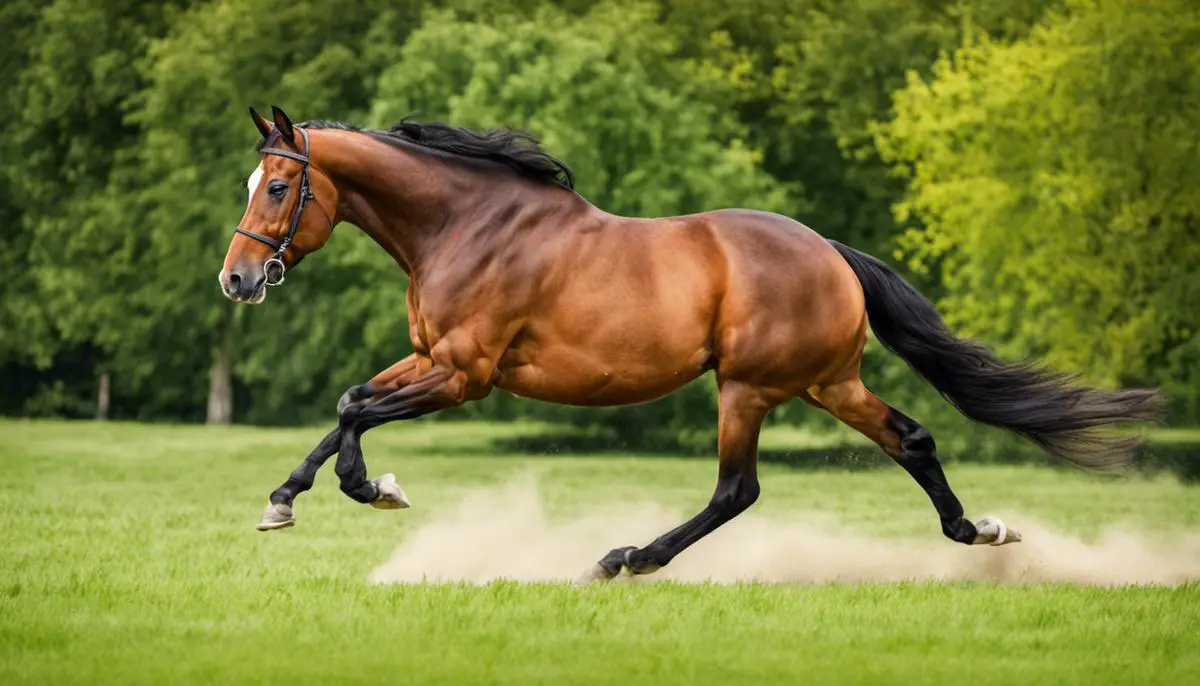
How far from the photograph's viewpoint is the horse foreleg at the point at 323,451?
8.86m

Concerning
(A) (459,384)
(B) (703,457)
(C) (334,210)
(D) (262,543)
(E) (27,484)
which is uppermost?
(C) (334,210)

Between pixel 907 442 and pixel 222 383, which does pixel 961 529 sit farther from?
pixel 222 383

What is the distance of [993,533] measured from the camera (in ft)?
33.6

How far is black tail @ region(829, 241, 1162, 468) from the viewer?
34.1 ft

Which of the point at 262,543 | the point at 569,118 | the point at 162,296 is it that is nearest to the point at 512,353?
the point at 262,543

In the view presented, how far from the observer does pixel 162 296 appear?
34438 mm

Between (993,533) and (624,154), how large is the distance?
17153 millimetres

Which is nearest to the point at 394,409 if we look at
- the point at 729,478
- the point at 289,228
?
the point at 289,228

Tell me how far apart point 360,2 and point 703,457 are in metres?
12.7

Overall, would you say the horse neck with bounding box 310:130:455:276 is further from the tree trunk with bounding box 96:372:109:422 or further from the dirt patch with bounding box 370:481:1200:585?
the tree trunk with bounding box 96:372:109:422

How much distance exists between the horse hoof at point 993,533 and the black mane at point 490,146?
3.09 metres

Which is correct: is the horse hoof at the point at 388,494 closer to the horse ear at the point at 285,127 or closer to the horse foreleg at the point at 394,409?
the horse foreleg at the point at 394,409

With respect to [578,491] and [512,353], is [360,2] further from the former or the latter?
[512,353]

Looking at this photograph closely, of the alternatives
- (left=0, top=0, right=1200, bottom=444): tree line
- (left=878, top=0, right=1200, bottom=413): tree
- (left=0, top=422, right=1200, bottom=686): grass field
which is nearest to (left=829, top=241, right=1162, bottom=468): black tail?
(left=0, top=422, right=1200, bottom=686): grass field
